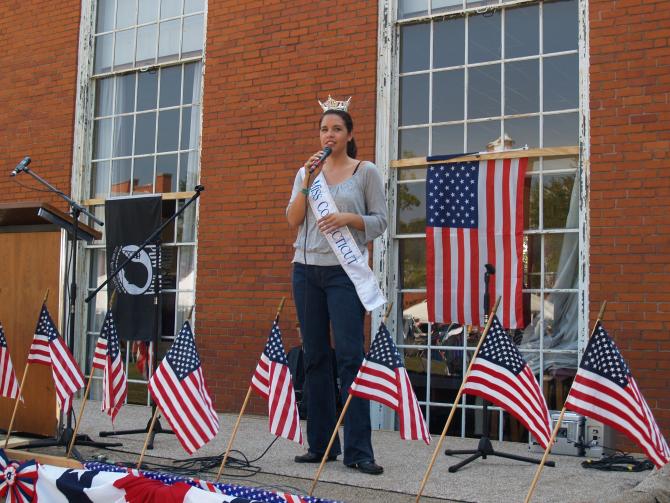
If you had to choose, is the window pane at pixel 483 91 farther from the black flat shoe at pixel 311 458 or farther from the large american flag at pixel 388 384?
the black flat shoe at pixel 311 458

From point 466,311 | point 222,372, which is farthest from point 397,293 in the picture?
point 222,372

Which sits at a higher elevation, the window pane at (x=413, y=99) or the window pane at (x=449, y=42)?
the window pane at (x=449, y=42)

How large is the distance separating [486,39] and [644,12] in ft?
4.35

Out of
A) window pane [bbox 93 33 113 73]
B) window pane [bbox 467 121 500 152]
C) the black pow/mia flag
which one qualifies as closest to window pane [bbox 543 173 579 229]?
window pane [bbox 467 121 500 152]

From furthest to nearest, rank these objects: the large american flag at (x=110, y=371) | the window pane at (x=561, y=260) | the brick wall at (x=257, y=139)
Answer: the brick wall at (x=257, y=139) → the window pane at (x=561, y=260) → the large american flag at (x=110, y=371)

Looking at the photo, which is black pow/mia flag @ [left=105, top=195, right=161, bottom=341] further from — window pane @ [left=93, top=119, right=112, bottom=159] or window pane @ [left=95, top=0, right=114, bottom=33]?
window pane @ [left=95, top=0, right=114, bottom=33]

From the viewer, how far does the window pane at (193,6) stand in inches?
322

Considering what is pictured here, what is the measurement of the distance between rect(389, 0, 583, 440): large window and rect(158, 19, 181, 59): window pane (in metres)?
2.66

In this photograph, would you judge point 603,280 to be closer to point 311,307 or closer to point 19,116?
point 311,307

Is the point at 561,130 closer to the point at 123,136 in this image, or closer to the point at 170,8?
the point at 170,8

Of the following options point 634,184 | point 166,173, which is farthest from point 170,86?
point 634,184

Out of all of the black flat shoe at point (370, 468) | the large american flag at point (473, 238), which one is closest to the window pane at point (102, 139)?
the large american flag at point (473, 238)

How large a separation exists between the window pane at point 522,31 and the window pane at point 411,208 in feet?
4.54

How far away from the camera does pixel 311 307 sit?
4605mm
